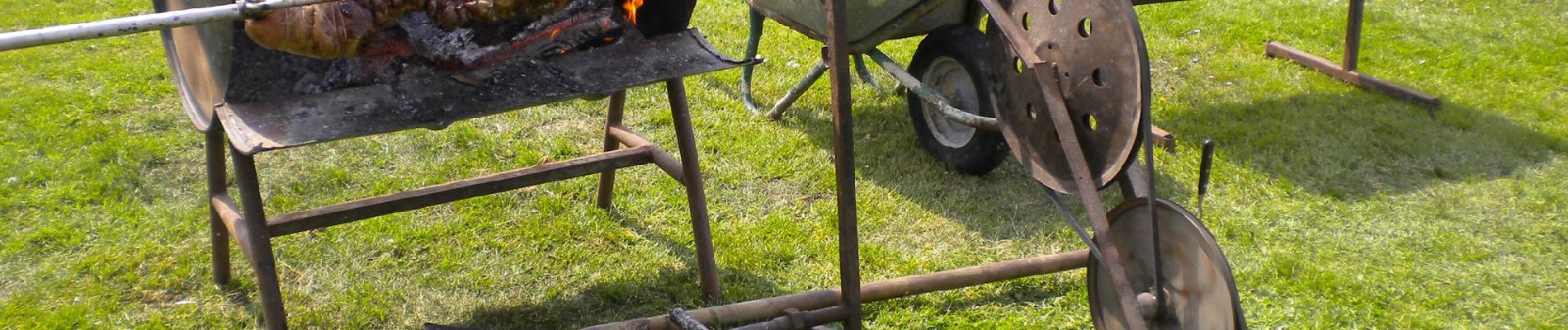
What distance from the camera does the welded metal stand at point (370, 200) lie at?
2.83m

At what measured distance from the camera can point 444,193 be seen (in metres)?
3.14

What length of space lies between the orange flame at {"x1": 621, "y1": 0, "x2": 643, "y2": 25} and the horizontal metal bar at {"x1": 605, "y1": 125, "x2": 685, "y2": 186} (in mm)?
470

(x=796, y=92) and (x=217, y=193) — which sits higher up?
(x=217, y=193)

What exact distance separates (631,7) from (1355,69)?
3.64 meters

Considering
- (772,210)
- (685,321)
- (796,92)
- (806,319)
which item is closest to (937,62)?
(796,92)

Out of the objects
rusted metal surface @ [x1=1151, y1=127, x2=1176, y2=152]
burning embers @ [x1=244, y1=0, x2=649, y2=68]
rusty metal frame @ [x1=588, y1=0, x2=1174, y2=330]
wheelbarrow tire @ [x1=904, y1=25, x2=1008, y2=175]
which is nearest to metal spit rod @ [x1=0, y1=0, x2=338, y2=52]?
burning embers @ [x1=244, y1=0, x2=649, y2=68]

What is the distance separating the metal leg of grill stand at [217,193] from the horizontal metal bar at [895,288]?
1.10 metres

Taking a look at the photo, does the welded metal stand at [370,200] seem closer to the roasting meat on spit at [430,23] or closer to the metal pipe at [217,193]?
the metal pipe at [217,193]

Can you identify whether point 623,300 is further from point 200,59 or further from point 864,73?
point 864,73

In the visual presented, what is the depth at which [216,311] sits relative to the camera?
3373mm

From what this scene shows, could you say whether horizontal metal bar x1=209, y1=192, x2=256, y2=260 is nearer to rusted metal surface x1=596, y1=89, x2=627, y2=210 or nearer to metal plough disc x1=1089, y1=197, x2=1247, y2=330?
rusted metal surface x1=596, y1=89, x2=627, y2=210

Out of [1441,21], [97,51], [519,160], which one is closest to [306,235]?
[519,160]

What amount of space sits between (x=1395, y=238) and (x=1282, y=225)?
338mm

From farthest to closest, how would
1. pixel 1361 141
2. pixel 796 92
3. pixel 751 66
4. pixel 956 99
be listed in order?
pixel 751 66, pixel 796 92, pixel 1361 141, pixel 956 99
